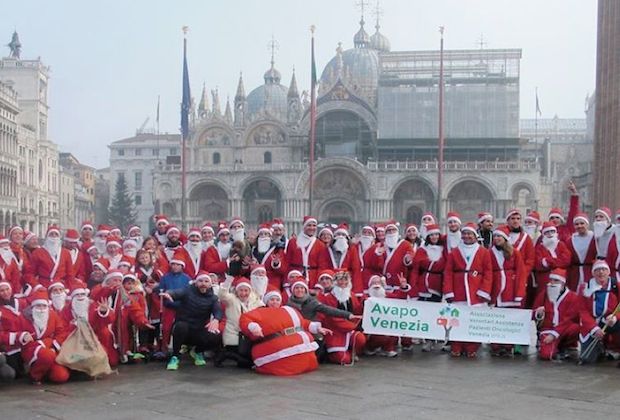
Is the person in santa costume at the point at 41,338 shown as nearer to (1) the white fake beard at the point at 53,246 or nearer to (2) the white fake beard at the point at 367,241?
(1) the white fake beard at the point at 53,246

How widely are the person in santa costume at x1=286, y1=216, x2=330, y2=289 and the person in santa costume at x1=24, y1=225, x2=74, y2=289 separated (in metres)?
2.93

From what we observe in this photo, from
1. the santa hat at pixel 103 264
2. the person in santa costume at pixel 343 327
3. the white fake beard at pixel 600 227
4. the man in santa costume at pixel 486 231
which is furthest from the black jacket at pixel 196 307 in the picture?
the white fake beard at pixel 600 227

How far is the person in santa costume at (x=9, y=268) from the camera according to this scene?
394 inches

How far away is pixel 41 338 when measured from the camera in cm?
847

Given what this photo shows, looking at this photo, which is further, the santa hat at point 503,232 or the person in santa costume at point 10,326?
the santa hat at point 503,232

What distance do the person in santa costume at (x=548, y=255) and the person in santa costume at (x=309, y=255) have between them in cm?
276

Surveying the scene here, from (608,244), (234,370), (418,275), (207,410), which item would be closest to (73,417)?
(207,410)

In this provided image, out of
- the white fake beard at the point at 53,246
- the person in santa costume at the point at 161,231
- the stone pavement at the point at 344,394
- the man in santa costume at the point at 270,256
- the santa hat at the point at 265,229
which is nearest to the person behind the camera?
the stone pavement at the point at 344,394

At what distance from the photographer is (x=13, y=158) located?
5812cm

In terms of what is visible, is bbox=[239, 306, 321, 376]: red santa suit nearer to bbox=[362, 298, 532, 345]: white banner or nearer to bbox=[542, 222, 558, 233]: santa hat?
bbox=[362, 298, 532, 345]: white banner

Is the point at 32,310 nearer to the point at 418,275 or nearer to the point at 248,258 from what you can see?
the point at 248,258

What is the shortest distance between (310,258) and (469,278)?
2142 millimetres

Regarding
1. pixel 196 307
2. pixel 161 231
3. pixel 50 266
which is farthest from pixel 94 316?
pixel 161 231

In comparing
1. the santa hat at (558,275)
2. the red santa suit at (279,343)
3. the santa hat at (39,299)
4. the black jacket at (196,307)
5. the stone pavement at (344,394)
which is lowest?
the stone pavement at (344,394)
